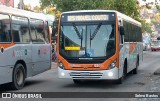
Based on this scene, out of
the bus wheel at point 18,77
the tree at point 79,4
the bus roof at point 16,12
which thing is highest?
the tree at point 79,4

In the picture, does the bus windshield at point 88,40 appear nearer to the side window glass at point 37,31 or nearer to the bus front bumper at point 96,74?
the bus front bumper at point 96,74

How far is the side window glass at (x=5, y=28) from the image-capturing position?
514 inches

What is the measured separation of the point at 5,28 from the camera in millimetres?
13359

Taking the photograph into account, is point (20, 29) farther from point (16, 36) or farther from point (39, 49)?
point (39, 49)

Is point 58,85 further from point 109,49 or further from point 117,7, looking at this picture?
point 117,7

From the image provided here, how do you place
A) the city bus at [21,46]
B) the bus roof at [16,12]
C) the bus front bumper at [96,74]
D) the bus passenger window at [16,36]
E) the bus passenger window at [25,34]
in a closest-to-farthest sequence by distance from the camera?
the city bus at [21,46] → the bus roof at [16,12] → the bus passenger window at [16,36] → the bus front bumper at [96,74] → the bus passenger window at [25,34]

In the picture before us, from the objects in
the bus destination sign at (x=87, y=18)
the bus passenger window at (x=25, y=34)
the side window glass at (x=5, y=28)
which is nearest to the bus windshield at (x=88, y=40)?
the bus destination sign at (x=87, y=18)

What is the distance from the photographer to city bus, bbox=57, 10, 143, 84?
1444 cm

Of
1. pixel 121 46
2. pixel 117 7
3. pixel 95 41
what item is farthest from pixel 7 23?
Answer: pixel 117 7

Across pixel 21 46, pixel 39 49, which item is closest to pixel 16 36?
pixel 21 46

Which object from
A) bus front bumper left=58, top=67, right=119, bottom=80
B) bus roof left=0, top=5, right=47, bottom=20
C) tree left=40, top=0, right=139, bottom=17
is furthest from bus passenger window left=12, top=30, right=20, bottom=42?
tree left=40, top=0, right=139, bottom=17

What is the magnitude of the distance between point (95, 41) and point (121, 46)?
53.6 inches

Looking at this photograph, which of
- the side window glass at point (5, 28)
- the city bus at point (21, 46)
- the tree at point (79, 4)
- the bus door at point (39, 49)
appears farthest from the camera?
the tree at point (79, 4)

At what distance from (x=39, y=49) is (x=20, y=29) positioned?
205 centimetres
